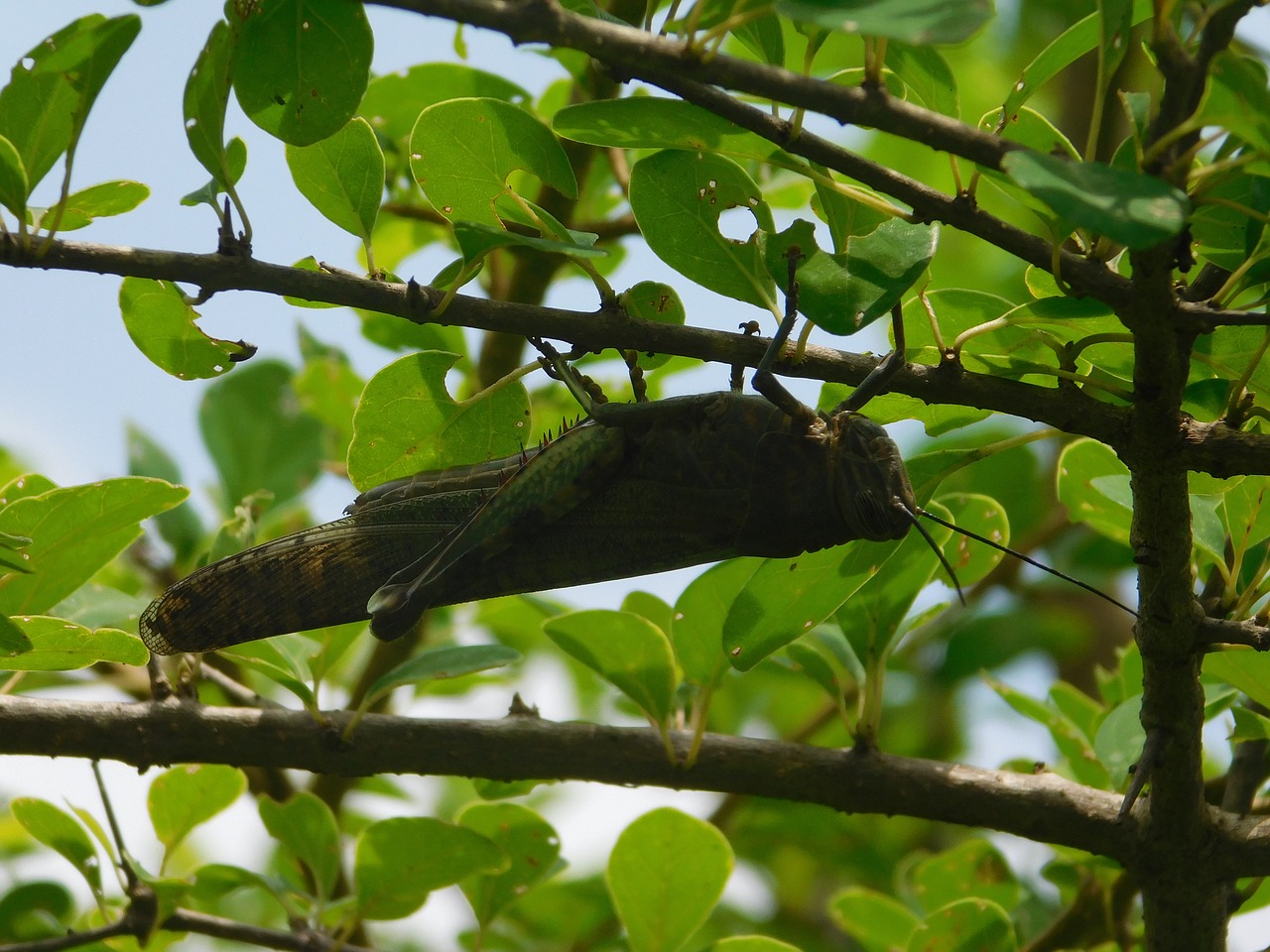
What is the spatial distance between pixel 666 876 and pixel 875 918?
905 millimetres

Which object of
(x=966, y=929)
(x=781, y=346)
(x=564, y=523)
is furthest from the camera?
(x=564, y=523)

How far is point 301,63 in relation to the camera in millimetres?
2105

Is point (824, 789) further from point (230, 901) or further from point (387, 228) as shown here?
point (230, 901)

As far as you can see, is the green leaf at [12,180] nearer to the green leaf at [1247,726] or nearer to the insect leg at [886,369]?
the insect leg at [886,369]

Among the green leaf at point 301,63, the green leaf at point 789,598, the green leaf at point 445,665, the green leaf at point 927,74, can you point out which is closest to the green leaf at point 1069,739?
the green leaf at point 789,598

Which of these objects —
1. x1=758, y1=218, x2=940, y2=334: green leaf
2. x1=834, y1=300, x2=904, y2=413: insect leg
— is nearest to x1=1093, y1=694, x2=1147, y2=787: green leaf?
x1=834, y1=300, x2=904, y2=413: insect leg

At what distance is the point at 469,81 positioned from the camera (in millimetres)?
3707

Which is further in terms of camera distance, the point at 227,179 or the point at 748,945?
the point at 748,945

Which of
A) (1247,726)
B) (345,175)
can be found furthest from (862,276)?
(1247,726)

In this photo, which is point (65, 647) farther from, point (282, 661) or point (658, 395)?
point (658, 395)

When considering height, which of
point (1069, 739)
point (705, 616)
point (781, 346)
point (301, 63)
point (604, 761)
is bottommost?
point (604, 761)

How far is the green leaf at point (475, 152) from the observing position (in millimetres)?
2441

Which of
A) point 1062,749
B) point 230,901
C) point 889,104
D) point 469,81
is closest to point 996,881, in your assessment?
point 1062,749

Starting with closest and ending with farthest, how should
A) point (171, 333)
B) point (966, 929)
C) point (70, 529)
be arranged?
point (171, 333) → point (70, 529) → point (966, 929)
